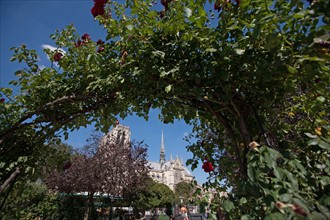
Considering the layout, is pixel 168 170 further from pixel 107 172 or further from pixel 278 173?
pixel 278 173

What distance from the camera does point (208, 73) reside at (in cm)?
167

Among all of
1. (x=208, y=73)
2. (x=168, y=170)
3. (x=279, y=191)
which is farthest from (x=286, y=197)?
(x=168, y=170)

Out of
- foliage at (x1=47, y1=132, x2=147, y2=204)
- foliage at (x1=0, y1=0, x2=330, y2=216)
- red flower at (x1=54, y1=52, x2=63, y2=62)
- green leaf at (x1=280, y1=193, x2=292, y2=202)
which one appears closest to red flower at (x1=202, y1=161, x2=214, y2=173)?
foliage at (x1=0, y1=0, x2=330, y2=216)

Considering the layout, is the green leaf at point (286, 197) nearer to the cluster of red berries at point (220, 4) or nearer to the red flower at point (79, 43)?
the cluster of red berries at point (220, 4)

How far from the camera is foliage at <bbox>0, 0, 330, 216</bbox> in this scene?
1.29m

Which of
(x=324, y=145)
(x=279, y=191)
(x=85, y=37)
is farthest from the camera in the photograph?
(x=85, y=37)

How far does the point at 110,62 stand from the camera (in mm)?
2033

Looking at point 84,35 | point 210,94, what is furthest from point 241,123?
point 84,35

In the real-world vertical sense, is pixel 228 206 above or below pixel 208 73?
below

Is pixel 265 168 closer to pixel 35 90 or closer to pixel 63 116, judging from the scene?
pixel 63 116

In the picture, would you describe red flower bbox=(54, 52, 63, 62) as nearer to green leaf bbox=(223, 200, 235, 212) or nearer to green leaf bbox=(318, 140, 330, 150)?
green leaf bbox=(223, 200, 235, 212)

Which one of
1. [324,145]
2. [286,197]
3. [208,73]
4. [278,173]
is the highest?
[208,73]

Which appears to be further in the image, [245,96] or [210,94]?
[245,96]

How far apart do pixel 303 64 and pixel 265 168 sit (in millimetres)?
727
